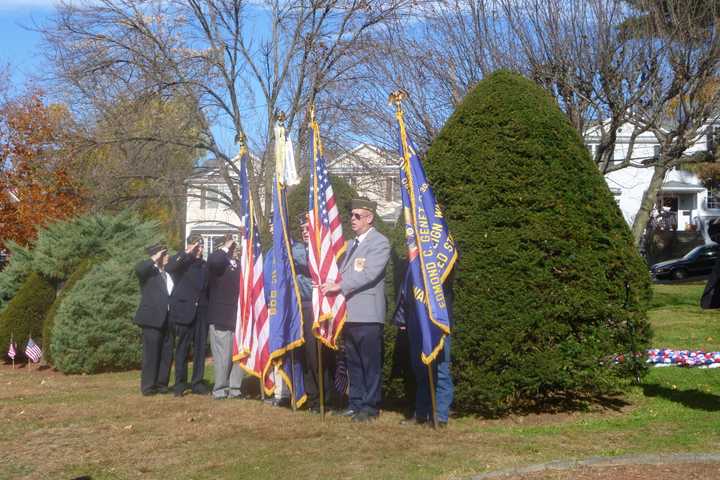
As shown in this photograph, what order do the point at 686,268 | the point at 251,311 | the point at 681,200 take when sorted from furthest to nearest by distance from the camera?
the point at 681,200, the point at 686,268, the point at 251,311

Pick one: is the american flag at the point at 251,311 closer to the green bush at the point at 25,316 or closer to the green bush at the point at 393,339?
the green bush at the point at 393,339

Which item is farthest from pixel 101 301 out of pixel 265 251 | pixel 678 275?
pixel 678 275

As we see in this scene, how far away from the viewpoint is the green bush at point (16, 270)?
55.0 ft

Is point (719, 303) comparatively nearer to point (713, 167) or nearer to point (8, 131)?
point (8, 131)

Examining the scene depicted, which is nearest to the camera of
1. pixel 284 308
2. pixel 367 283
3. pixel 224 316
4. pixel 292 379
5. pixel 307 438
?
pixel 307 438

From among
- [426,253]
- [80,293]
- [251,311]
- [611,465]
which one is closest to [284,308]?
[251,311]

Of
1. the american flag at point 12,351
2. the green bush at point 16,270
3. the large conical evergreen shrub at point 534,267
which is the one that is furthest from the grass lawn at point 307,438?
the green bush at point 16,270

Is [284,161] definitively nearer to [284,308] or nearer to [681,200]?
[284,308]

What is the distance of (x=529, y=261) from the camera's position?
736 cm

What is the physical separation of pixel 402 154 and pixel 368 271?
114 cm

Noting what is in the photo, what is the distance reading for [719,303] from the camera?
26.1ft

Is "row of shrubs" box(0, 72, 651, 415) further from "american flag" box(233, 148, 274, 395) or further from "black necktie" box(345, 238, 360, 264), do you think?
"american flag" box(233, 148, 274, 395)

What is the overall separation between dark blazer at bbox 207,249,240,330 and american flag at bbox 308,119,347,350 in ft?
6.47

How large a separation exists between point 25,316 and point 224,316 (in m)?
6.81
